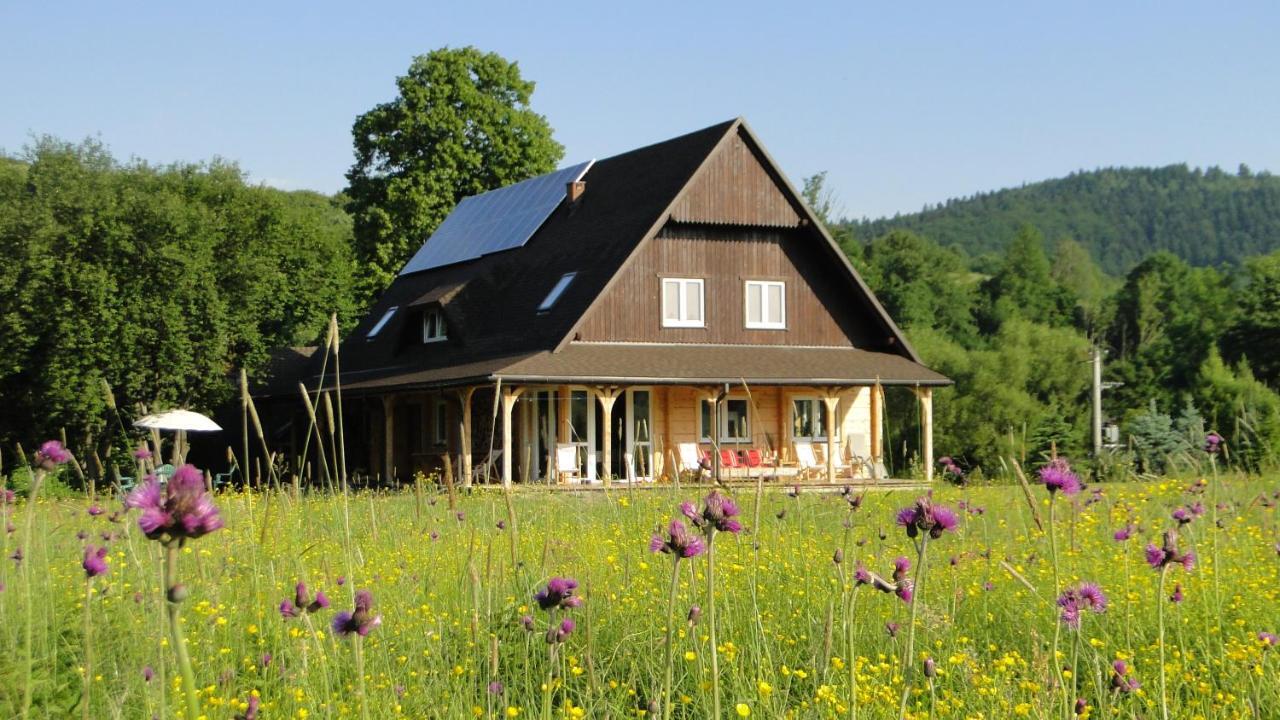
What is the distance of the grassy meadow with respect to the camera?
5426 mm

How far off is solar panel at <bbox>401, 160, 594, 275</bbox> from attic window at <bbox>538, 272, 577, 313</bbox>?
3760mm

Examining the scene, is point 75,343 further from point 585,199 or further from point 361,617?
point 361,617

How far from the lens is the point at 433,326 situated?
3147 cm

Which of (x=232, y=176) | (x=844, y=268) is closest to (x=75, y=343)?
(x=232, y=176)

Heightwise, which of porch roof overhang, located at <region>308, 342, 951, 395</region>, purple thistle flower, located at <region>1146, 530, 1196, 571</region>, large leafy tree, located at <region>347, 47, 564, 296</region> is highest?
large leafy tree, located at <region>347, 47, 564, 296</region>

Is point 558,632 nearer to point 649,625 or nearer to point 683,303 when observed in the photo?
point 649,625

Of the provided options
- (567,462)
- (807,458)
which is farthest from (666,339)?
(807,458)

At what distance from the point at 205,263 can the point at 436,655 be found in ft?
81.6

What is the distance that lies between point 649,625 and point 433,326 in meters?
25.1

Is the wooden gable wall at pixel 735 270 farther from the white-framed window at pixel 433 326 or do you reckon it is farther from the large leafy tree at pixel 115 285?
the large leafy tree at pixel 115 285

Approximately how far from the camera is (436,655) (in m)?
6.10

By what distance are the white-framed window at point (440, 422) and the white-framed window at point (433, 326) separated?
1.45m

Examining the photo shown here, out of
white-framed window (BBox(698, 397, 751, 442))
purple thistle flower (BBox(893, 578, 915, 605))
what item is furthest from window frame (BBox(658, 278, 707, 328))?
purple thistle flower (BBox(893, 578, 915, 605))

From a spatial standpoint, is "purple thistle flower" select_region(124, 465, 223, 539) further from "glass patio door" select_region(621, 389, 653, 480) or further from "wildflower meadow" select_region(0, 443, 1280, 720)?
"glass patio door" select_region(621, 389, 653, 480)
